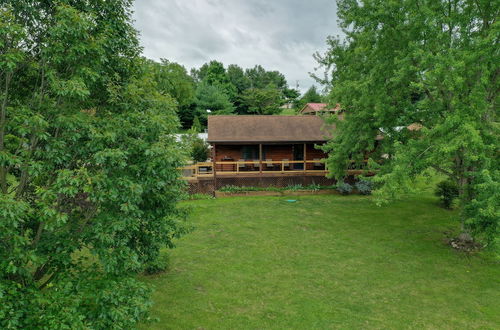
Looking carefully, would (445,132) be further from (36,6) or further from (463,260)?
(36,6)

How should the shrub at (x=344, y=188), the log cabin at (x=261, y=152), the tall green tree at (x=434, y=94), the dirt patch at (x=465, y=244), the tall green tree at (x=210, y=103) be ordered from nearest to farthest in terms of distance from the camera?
the tall green tree at (x=434, y=94) < the dirt patch at (x=465, y=244) < the shrub at (x=344, y=188) < the log cabin at (x=261, y=152) < the tall green tree at (x=210, y=103)

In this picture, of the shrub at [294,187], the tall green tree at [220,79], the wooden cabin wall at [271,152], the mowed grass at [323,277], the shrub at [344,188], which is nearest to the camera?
the mowed grass at [323,277]

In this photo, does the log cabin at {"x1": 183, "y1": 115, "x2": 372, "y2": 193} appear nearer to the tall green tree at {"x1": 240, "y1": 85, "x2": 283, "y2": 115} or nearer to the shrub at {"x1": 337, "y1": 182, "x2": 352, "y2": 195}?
the shrub at {"x1": 337, "y1": 182, "x2": 352, "y2": 195}

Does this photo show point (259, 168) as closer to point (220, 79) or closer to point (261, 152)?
point (261, 152)

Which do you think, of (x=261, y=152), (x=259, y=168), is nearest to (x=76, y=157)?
(x=261, y=152)

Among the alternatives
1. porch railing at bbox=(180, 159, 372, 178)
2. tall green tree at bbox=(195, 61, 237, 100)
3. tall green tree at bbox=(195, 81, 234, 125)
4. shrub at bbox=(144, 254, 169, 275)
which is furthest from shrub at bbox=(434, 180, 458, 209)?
tall green tree at bbox=(195, 61, 237, 100)

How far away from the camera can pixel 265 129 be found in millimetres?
20781

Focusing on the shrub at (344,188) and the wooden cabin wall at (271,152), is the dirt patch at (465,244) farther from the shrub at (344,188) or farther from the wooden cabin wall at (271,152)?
the wooden cabin wall at (271,152)

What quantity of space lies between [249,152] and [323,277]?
13.8 metres

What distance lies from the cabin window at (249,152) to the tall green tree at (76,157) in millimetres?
16295

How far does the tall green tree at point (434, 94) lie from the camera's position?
9078 millimetres

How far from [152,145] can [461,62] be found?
9544 mm

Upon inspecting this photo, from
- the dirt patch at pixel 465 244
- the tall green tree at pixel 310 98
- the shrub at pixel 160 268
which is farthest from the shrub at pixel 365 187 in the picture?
the tall green tree at pixel 310 98

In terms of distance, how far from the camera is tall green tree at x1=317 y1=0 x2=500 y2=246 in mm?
9078
